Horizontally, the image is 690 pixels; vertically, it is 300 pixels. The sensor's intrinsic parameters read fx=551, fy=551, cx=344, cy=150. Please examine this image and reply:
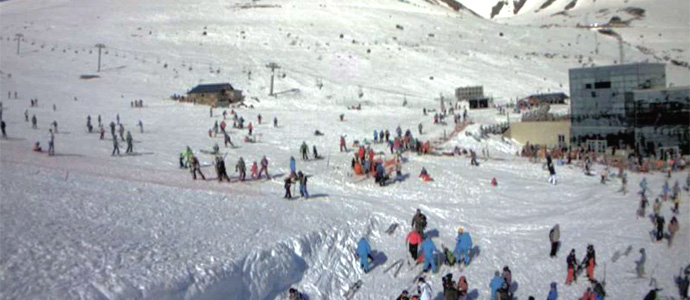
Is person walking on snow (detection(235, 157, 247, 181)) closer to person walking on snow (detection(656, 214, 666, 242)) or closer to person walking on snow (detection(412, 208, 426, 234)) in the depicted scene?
person walking on snow (detection(412, 208, 426, 234))

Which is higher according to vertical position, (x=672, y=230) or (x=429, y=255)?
(x=672, y=230)

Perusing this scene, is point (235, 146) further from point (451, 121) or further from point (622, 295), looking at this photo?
point (622, 295)

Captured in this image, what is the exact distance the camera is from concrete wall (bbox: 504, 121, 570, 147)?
3114 centimetres

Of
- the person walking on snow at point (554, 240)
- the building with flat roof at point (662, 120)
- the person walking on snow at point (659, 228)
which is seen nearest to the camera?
the person walking on snow at point (554, 240)

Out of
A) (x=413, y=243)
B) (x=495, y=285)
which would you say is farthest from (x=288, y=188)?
(x=495, y=285)

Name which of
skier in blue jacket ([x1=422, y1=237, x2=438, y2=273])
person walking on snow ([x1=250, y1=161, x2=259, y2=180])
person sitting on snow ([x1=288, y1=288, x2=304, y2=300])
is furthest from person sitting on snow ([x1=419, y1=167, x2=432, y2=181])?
person sitting on snow ([x1=288, y1=288, x2=304, y2=300])

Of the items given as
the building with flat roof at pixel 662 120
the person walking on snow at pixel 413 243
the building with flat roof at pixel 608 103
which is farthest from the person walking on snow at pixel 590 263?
the building with flat roof at pixel 608 103

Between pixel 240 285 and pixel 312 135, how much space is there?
1952cm

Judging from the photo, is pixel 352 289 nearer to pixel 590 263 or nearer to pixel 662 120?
pixel 590 263

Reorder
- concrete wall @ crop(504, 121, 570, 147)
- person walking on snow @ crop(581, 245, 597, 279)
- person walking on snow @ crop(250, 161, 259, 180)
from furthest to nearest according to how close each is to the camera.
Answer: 1. concrete wall @ crop(504, 121, 570, 147)
2. person walking on snow @ crop(250, 161, 259, 180)
3. person walking on snow @ crop(581, 245, 597, 279)

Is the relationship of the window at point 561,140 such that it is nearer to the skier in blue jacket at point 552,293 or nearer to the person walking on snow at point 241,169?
the person walking on snow at point 241,169

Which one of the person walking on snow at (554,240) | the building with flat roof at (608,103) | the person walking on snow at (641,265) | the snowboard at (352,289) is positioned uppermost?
the building with flat roof at (608,103)

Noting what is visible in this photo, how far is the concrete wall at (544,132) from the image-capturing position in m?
31.1

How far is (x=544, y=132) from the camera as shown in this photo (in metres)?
31.3
